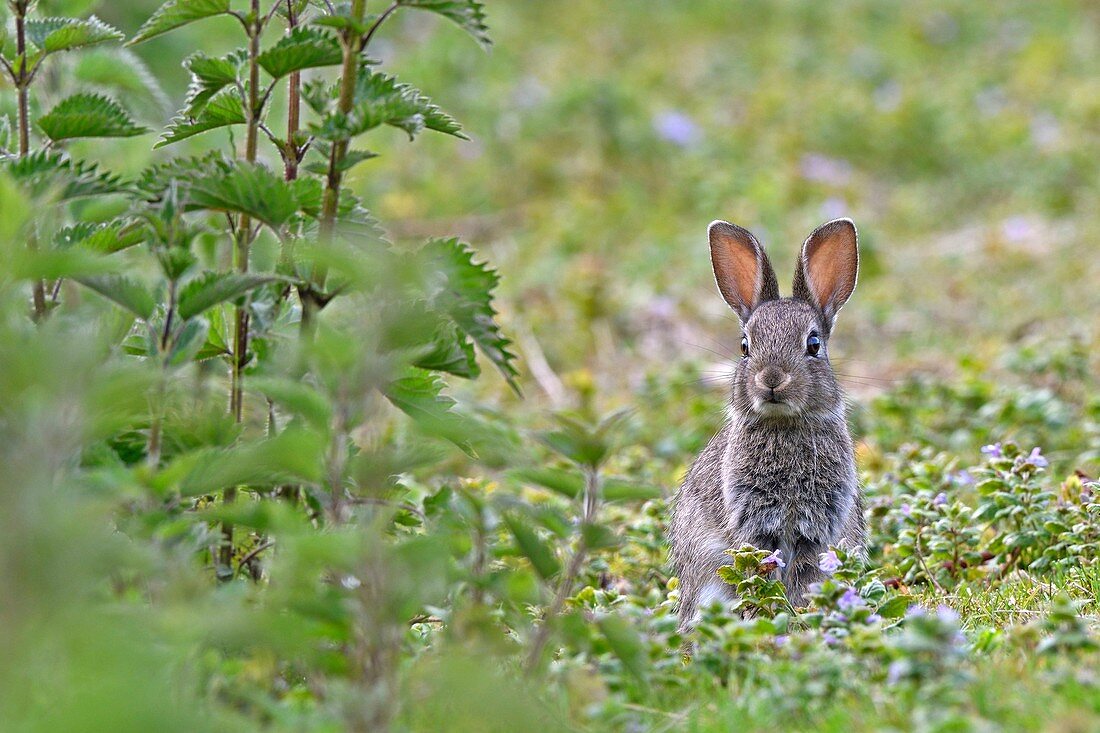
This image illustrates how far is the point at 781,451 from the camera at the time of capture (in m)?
5.35

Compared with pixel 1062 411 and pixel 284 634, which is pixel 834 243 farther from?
pixel 284 634

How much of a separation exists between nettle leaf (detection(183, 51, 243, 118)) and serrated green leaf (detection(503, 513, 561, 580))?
1695 millimetres

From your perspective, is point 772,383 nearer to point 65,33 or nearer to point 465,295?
point 465,295

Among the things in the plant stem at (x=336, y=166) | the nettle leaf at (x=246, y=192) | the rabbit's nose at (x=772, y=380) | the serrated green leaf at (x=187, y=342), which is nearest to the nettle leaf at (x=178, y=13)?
the plant stem at (x=336, y=166)

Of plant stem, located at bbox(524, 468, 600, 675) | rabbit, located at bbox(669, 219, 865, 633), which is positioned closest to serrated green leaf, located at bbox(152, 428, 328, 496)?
plant stem, located at bbox(524, 468, 600, 675)

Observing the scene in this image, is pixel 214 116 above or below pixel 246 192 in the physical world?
above

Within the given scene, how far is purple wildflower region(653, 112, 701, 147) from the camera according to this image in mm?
12770

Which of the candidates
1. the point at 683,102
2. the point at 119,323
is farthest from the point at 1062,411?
the point at 683,102

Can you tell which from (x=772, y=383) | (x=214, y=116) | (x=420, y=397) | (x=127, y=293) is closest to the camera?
(x=127, y=293)

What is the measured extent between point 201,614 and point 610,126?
10281 mm

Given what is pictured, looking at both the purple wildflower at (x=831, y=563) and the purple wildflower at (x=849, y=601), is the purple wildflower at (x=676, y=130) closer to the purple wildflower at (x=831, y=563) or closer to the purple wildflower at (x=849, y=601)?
the purple wildflower at (x=831, y=563)

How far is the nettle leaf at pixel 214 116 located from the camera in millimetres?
4137

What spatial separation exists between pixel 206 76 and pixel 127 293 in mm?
922

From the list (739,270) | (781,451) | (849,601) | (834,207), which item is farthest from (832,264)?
(834,207)
